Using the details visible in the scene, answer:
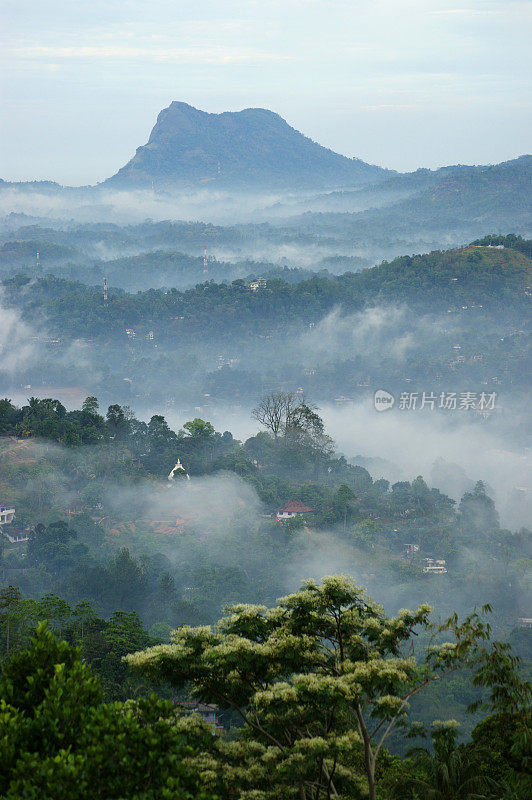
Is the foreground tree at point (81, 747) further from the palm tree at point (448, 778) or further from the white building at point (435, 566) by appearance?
the white building at point (435, 566)

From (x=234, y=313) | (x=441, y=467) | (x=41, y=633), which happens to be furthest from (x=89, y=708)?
(x=234, y=313)

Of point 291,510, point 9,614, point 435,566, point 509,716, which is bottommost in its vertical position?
point 435,566

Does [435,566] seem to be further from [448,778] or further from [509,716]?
[448,778]

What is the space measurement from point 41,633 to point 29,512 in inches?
1159

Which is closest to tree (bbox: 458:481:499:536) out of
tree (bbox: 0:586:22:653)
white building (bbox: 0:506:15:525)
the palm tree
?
white building (bbox: 0:506:15:525)

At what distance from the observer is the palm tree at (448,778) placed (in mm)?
7654

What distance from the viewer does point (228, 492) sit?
38.8m

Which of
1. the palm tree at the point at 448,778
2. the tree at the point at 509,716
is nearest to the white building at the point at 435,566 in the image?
the tree at the point at 509,716

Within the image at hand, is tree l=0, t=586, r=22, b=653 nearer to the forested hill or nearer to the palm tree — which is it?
the palm tree

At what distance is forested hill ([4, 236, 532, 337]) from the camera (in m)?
91.0

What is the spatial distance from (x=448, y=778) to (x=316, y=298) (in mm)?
90157

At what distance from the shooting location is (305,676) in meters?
6.88

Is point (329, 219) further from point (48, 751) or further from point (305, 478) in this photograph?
point (48, 751)

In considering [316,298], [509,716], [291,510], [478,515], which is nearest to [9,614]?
[509,716]
